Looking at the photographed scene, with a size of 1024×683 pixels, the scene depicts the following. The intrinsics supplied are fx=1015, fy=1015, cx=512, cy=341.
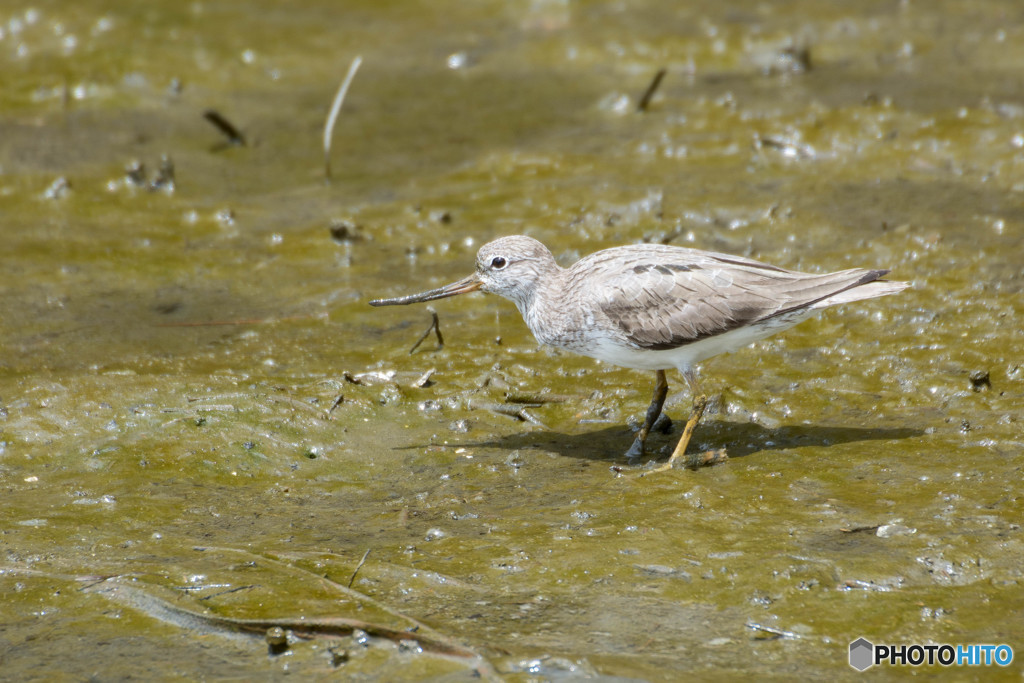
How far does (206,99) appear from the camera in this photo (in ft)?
40.8

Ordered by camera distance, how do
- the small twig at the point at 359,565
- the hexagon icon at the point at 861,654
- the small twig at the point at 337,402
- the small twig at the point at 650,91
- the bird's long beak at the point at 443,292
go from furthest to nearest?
1. the small twig at the point at 650,91
2. the bird's long beak at the point at 443,292
3. the small twig at the point at 337,402
4. the small twig at the point at 359,565
5. the hexagon icon at the point at 861,654

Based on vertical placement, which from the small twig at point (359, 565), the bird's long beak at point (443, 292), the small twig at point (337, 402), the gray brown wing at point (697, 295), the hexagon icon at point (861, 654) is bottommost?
the hexagon icon at point (861, 654)

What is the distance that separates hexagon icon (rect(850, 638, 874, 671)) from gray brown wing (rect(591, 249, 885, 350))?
2.25 m

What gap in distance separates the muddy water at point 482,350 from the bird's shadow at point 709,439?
1.5 inches

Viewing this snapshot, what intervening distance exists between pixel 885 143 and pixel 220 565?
26.8ft

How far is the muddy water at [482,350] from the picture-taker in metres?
4.74

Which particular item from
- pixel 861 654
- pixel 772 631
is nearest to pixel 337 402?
pixel 772 631

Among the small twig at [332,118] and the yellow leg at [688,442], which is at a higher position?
the small twig at [332,118]

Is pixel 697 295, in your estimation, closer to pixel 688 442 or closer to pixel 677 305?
pixel 677 305

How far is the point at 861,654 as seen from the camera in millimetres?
4395

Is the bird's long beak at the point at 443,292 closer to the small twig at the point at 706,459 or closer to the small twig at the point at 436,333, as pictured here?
the small twig at the point at 436,333

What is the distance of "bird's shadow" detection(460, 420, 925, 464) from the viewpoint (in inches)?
248

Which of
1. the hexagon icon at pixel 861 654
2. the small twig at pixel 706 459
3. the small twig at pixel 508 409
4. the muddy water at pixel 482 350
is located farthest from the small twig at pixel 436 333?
the hexagon icon at pixel 861 654

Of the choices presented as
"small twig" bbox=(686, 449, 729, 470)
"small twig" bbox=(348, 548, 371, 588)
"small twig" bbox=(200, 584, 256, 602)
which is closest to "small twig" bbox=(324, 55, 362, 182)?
"small twig" bbox=(686, 449, 729, 470)
